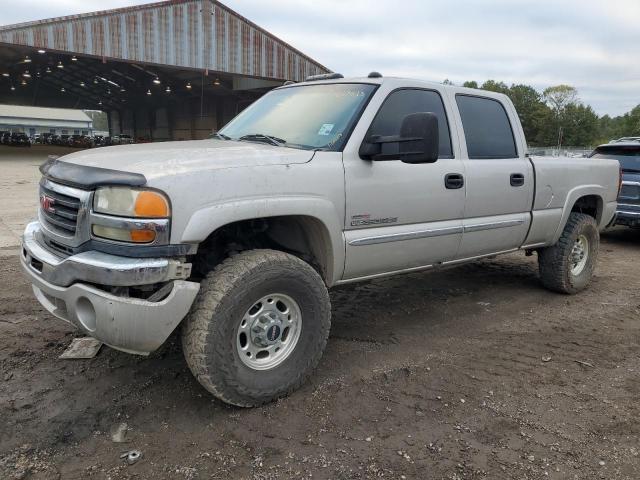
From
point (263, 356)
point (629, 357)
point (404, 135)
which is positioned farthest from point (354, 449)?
point (629, 357)

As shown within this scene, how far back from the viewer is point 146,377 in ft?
11.2

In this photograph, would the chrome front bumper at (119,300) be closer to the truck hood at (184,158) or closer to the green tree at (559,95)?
the truck hood at (184,158)

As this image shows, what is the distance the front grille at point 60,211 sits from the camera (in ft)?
9.03

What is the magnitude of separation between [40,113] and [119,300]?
114456 mm

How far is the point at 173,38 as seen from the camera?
22.4 meters

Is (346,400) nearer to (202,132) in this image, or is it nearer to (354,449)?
(354,449)

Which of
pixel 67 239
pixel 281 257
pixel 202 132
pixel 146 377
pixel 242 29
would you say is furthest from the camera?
pixel 202 132

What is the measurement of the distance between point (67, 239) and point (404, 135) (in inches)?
81.2

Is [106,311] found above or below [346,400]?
above

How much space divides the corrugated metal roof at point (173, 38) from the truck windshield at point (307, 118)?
19.8 meters

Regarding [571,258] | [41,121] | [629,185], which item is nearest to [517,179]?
[571,258]

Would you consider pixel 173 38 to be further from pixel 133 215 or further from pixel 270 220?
pixel 133 215

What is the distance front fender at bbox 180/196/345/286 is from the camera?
2.65 m

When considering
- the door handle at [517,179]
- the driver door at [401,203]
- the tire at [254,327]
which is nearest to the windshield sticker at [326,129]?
the driver door at [401,203]
